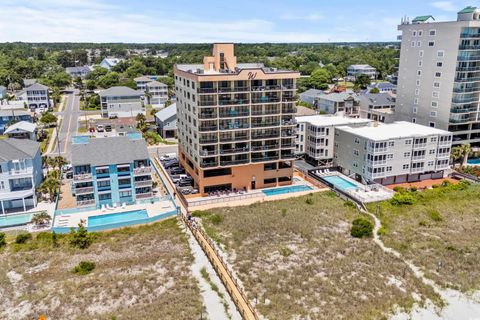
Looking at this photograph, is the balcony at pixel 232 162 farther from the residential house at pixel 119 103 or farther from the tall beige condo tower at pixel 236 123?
the residential house at pixel 119 103

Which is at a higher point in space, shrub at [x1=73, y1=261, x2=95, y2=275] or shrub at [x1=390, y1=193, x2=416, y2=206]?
shrub at [x1=390, y1=193, x2=416, y2=206]

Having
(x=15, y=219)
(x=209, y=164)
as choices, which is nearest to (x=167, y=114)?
(x=209, y=164)

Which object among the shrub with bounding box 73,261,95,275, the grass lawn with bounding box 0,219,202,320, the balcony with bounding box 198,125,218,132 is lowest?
the grass lawn with bounding box 0,219,202,320

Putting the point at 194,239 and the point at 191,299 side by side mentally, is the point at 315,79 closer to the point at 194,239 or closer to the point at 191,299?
the point at 194,239

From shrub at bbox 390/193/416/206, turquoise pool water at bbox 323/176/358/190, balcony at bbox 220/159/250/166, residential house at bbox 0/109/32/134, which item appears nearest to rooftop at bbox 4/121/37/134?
residential house at bbox 0/109/32/134

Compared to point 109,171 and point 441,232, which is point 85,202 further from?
point 441,232

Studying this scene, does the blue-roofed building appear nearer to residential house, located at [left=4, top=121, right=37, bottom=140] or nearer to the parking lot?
the parking lot

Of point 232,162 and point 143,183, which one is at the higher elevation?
point 232,162
